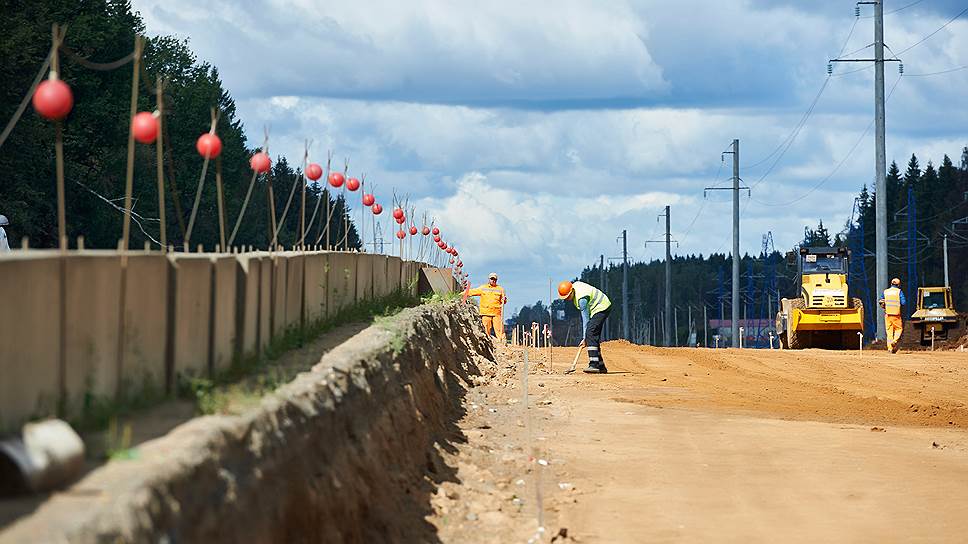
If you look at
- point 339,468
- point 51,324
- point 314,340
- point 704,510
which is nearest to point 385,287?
point 314,340

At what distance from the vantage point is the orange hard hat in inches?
1102

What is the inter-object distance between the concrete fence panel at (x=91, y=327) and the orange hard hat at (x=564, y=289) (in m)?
19.4

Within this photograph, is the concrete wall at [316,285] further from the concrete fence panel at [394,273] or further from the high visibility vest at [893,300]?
the high visibility vest at [893,300]

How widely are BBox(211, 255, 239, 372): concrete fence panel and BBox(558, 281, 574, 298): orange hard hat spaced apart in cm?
1640

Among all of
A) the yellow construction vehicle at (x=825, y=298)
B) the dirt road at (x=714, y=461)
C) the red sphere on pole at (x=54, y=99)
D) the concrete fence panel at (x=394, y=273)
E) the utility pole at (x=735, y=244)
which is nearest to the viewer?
the red sphere on pole at (x=54, y=99)

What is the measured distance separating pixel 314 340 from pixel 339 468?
548cm

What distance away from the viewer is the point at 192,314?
10469mm

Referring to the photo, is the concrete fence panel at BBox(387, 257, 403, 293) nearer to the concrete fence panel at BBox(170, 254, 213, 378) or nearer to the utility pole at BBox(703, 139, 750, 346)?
the concrete fence panel at BBox(170, 254, 213, 378)

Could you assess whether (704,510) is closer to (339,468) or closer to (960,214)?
(339,468)

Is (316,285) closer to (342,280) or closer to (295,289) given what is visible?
(295,289)

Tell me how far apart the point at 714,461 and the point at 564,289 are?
35.6ft

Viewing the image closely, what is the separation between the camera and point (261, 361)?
495 inches

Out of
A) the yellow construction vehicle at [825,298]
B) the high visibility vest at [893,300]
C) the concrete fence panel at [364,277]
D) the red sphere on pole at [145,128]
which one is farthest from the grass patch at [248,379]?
the yellow construction vehicle at [825,298]

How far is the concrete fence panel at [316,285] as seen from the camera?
53.5 feet
